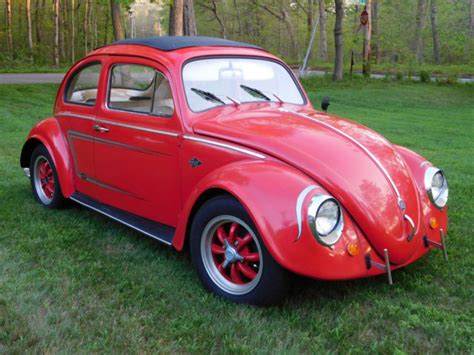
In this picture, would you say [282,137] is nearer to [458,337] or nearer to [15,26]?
[458,337]

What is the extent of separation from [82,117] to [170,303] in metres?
2.20

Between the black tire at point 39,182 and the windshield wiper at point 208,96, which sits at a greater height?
the windshield wiper at point 208,96

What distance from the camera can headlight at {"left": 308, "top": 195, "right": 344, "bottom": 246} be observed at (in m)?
2.88

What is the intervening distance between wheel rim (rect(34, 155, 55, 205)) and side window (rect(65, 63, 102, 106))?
2.48 feet

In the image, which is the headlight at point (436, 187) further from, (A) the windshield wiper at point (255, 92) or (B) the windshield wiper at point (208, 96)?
(B) the windshield wiper at point (208, 96)

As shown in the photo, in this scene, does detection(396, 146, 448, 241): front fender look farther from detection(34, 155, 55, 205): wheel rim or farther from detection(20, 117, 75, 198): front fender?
detection(34, 155, 55, 205): wheel rim

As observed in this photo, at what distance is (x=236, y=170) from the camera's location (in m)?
3.28

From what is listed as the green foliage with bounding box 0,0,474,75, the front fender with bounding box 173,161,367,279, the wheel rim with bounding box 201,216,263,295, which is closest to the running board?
the wheel rim with bounding box 201,216,263,295

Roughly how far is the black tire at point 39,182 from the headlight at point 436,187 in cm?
338

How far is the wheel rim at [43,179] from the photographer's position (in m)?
5.31

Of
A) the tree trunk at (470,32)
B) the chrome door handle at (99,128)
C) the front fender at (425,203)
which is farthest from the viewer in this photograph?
the tree trunk at (470,32)

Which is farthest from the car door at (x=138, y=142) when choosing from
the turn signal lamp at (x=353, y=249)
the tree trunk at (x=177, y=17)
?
the tree trunk at (x=177, y=17)

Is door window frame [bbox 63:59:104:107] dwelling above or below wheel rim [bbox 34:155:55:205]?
above

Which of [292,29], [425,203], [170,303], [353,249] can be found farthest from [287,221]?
[292,29]
